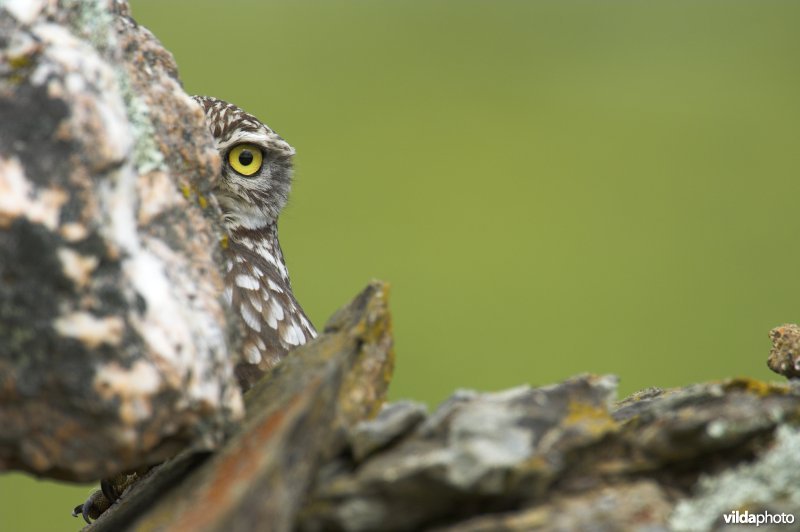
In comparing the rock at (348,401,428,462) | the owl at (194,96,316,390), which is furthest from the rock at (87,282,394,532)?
the owl at (194,96,316,390)

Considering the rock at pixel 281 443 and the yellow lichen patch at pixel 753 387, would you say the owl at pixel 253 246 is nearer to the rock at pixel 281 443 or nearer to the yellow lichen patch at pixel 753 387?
the rock at pixel 281 443

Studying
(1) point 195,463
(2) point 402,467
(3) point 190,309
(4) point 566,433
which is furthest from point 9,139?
(4) point 566,433

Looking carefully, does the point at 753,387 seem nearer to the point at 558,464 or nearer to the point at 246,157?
the point at 558,464

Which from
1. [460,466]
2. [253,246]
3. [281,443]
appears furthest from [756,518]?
[253,246]

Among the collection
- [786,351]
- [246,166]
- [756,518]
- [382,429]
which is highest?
[246,166]

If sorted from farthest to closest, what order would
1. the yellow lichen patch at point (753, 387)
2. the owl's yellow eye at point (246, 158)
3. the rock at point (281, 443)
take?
the owl's yellow eye at point (246, 158) < the yellow lichen patch at point (753, 387) < the rock at point (281, 443)

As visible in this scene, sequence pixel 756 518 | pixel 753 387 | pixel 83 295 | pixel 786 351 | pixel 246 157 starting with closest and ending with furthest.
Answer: pixel 83 295 → pixel 756 518 → pixel 753 387 → pixel 786 351 → pixel 246 157

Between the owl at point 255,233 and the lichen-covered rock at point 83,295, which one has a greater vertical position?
the owl at point 255,233

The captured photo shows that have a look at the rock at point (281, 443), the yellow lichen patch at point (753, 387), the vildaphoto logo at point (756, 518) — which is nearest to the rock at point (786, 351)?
the yellow lichen patch at point (753, 387)
